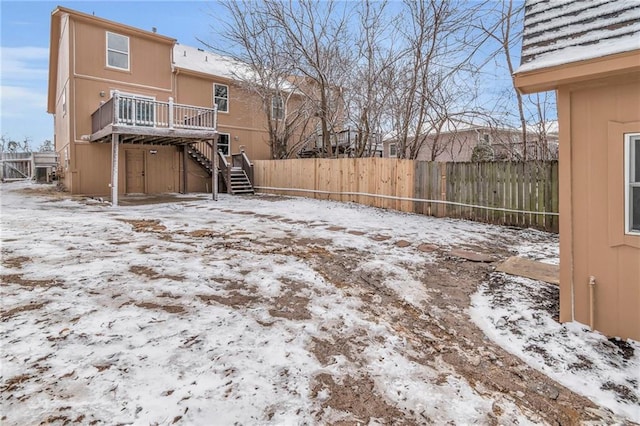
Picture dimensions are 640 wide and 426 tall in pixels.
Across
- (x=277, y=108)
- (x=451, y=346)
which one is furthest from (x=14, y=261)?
(x=277, y=108)

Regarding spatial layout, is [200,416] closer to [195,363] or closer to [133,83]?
[195,363]

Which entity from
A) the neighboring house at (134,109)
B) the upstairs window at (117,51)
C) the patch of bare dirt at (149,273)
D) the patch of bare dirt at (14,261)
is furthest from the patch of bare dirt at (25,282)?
the upstairs window at (117,51)

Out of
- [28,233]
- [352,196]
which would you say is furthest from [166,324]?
[352,196]

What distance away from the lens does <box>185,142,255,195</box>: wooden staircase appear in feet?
50.1

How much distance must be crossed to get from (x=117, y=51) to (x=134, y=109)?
5218 mm

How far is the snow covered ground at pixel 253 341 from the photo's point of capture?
1.96 m

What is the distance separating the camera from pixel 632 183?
9.39 feet

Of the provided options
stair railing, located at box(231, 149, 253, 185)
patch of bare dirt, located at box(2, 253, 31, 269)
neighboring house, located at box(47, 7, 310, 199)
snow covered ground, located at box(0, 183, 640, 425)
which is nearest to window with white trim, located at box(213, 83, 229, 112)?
neighboring house, located at box(47, 7, 310, 199)

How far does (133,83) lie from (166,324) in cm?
1464

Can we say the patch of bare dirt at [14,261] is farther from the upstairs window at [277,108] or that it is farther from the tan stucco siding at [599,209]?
the upstairs window at [277,108]

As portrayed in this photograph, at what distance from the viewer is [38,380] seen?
204 cm

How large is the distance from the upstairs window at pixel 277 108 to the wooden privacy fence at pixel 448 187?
4467 mm

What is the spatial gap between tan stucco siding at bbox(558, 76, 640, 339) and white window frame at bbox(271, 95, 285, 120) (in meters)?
14.4

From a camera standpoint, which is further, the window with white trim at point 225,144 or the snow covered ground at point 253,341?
the window with white trim at point 225,144
